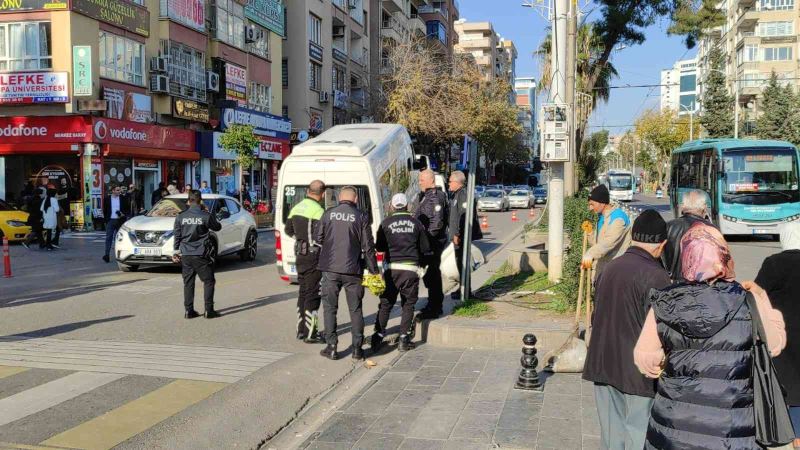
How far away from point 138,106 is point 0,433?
25.2 meters

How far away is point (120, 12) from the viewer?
90.3 ft

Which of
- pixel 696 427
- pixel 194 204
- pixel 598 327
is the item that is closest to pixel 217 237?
pixel 194 204

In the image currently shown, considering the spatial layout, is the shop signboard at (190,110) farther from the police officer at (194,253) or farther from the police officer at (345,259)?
the police officer at (345,259)

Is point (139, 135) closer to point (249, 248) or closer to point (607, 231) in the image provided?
point (249, 248)

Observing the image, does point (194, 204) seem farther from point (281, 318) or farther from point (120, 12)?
point (120, 12)

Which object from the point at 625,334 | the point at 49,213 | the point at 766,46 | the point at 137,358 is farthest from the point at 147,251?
the point at 766,46

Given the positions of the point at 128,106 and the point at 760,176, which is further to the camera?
the point at 128,106

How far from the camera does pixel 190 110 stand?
104 feet

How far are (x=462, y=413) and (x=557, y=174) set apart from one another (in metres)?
6.01

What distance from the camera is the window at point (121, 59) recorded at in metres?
26.8

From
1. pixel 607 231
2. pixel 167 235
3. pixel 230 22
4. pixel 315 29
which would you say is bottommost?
pixel 167 235

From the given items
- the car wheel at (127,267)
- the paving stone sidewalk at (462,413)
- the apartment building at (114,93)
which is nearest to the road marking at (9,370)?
the paving stone sidewalk at (462,413)

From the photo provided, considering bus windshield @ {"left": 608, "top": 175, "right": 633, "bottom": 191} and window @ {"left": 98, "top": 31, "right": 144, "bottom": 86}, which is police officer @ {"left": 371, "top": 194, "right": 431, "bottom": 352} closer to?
window @ {"left": 98, "top": 31, "right": 144, "bottom": 86}

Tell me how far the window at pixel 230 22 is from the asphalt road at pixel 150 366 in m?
24.0
